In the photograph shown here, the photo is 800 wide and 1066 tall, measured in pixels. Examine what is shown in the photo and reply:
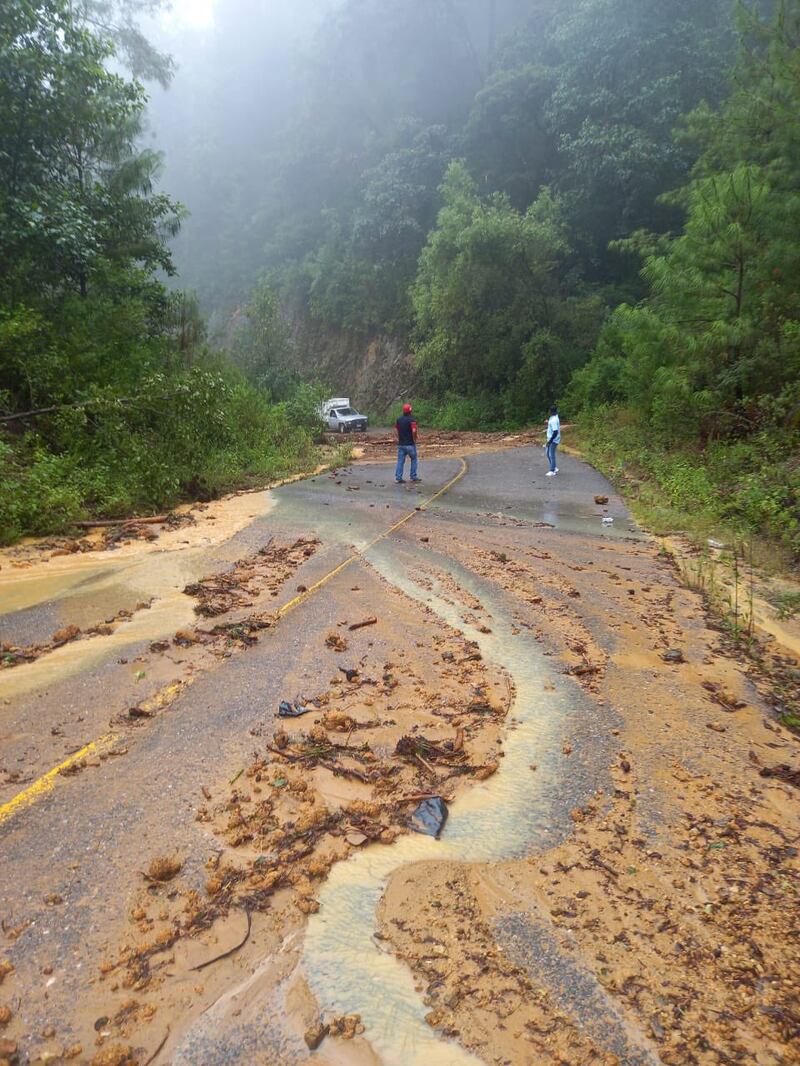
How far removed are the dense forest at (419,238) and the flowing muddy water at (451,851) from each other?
16.9ft

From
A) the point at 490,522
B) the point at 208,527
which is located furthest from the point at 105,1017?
the point at 490,522

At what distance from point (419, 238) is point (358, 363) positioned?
8.04 metres

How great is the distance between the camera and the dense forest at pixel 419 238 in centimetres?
1123

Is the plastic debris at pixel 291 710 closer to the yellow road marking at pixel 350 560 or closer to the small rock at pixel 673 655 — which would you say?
the yellow road marking at pixel 350 560

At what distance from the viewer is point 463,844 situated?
10.1 ft

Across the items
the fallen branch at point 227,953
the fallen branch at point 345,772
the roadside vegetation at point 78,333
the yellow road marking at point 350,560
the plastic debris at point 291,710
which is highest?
the roadside vegetation at point 78,333

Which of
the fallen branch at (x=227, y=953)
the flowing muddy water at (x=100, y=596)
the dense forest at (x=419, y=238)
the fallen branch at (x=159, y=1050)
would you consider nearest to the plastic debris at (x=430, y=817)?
the fallen branch at (x=227, y=953)

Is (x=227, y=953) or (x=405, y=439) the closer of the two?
(x=227, y=953)

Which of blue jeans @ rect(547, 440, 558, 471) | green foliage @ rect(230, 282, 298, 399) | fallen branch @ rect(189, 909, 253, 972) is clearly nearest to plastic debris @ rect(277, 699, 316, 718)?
fallen branch @ rect(189, 909, 253, 972)

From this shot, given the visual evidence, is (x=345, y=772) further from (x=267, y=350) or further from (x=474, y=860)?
(x=267, y=350)

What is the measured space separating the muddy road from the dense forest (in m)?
4.34

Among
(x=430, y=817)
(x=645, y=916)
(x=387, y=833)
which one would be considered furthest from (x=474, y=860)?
(x=645, y=916)

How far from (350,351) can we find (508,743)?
126ft

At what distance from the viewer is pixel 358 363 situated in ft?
129
